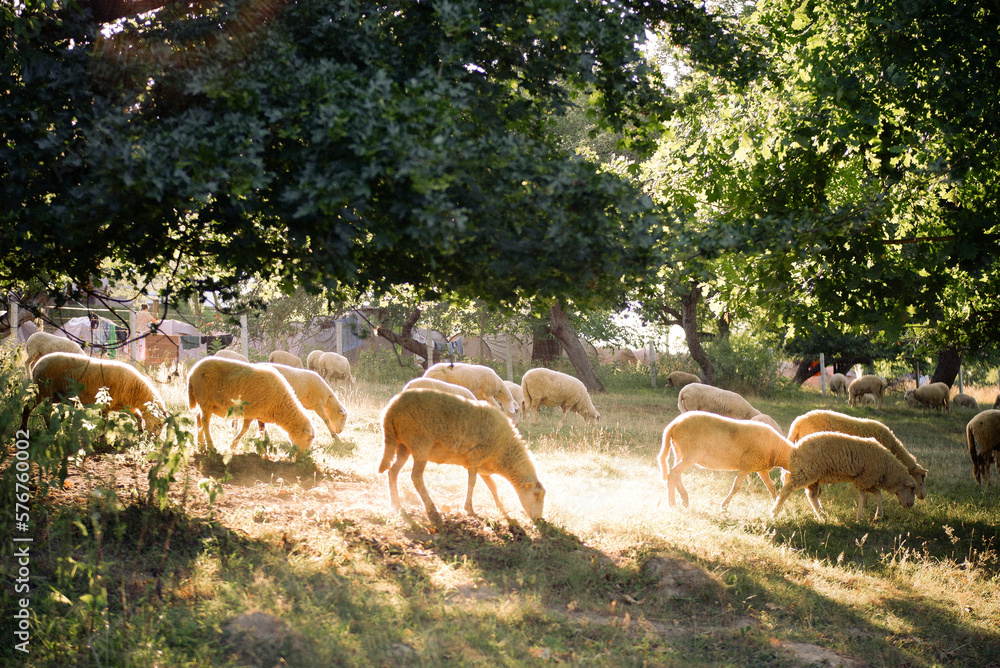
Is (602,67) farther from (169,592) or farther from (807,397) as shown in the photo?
(807,397)

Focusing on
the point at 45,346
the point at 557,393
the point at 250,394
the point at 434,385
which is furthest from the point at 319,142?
the point at 557,393

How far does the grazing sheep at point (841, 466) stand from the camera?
8961mm

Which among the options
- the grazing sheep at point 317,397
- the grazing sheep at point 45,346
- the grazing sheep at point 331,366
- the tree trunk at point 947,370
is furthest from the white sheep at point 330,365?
the tree trunk at point 947,370

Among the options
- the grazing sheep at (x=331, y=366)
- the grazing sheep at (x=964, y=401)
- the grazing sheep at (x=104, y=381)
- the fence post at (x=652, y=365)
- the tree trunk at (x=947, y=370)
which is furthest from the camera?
the fence post at (x=652, y=365)

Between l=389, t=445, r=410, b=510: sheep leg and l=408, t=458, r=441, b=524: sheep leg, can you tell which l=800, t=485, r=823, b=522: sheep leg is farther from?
l=389, t=445, r=410, b=510: sheep leg

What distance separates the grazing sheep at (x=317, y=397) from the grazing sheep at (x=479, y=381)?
388 centimetres

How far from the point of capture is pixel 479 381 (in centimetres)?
1588

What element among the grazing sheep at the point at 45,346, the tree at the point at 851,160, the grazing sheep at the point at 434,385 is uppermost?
the tree at the point at 851,160

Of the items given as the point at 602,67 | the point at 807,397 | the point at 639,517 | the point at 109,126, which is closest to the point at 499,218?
the point at 602,67

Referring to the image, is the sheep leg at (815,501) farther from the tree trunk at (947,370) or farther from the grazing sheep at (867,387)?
the tree trunk at (947,370)

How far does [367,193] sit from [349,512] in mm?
3869

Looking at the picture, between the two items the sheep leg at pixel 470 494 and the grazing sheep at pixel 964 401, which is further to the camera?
the grazing sheep at pixel 964 401

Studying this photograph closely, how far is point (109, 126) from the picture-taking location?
178 inches

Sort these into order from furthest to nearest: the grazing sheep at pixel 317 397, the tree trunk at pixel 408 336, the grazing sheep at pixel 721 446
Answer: the tree trunk at pixel 408 336, the grazing sheep at pixel 317 397, the grazing sheep at pixel 721 446
